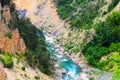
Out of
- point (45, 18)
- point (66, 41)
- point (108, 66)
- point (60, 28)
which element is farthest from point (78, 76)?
point (45, 18)

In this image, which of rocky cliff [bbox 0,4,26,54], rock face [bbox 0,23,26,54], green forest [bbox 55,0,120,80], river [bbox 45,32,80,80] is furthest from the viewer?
river [bbox 45,32,80,80]

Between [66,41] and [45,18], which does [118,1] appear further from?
[45,18]

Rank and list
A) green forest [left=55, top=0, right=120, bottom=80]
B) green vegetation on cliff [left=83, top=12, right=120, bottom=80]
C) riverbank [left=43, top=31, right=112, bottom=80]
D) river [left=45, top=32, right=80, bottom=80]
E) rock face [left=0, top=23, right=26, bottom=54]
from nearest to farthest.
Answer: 1. rock face [left=0, top=23, right=26, bottom=54]
2. riverbank [left=43, top=31, right=112, bottom=80]
3. green vegetation on cliff [left=83, top=12, right=120, bottom=80]
4. green forest [left=55, top=0, right=120, bottom=80]
5. river [left=45, top=32, right=80, bottom=80]

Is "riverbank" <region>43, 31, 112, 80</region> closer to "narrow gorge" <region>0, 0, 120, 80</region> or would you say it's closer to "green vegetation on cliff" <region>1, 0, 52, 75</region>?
"narrow gorge" <region>0, 0, 120, 80</region>

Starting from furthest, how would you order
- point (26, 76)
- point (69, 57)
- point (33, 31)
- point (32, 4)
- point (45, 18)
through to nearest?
1. point (32, 4)
2. point (45, 18)
3. point (69, 57)
4. point (33, 31)
5. point (26, 76)

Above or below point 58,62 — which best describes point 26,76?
below

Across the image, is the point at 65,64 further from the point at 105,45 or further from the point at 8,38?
the point at 8,38

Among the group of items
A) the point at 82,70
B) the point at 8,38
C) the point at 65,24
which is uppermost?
the point at 65,24

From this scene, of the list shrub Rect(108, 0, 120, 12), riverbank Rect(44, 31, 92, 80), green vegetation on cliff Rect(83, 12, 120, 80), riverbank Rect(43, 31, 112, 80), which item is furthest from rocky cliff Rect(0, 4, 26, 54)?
shrub Rect(108, 0, 120, 12)

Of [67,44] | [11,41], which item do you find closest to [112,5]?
[67,44]

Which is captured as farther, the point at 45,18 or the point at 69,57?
the point at 45,18

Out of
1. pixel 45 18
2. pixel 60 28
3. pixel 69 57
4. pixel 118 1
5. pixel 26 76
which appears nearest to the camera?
pixel 26 76
